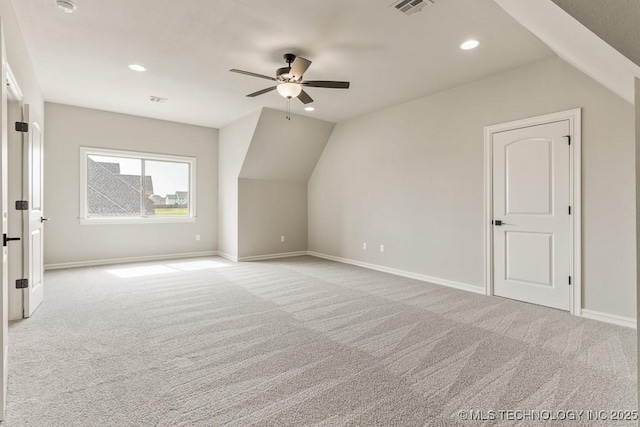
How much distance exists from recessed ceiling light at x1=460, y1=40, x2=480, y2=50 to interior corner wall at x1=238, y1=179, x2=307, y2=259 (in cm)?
454

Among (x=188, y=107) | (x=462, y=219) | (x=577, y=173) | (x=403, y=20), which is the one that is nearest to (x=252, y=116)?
(x=188, y=107)

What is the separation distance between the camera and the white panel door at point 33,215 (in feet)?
10.7

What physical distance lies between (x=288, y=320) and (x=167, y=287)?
7.13 feet

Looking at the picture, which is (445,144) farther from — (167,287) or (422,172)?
(167,287)

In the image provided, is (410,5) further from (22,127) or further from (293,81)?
(22,127)

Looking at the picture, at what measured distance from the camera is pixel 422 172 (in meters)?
4.92

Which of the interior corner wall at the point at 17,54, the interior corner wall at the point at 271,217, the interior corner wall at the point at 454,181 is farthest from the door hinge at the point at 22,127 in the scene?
the interior corner wall at the point at 454,181

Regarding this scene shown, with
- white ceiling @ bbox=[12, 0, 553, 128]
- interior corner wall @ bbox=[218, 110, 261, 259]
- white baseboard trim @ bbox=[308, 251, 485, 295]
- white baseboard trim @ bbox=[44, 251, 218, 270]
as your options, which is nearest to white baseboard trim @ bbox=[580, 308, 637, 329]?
white baseboard trim @ bbox=[308, 251, 485, 295]

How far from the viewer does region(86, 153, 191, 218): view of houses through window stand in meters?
5.97

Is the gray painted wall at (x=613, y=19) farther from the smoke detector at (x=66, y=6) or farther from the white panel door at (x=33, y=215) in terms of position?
the white panel door at (x=33, y=215)

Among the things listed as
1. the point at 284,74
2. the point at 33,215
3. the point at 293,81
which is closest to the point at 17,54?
the point at 33,215

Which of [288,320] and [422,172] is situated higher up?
[422,172]

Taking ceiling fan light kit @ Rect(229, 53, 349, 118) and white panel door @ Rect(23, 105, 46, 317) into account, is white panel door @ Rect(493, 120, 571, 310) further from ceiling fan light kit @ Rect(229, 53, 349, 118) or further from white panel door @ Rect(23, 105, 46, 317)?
white panel door @ Rect(23, 105, 46, 317)

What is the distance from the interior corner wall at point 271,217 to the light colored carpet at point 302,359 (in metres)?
2.54
